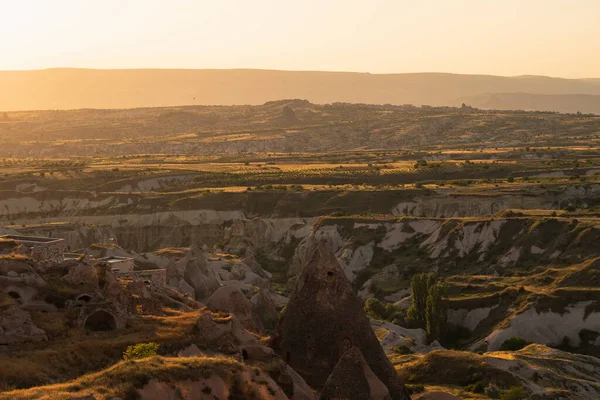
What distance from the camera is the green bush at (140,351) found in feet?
117

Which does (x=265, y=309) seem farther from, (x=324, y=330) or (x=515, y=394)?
(x=324, y=330)

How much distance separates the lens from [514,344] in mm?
63750

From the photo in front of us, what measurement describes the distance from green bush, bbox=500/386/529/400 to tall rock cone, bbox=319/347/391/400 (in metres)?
9.71

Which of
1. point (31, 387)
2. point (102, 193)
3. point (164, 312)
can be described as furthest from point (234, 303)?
point (102, 193)

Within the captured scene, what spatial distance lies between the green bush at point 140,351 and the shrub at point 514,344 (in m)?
33.1

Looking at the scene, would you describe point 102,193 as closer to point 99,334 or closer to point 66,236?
point 66,236

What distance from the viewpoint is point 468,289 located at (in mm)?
77500

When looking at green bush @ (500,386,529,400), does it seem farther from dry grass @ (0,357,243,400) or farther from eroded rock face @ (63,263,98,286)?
eroded rock face @ (63,263,98,286)

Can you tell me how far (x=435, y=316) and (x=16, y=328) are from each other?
129 ft

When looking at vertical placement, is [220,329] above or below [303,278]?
below

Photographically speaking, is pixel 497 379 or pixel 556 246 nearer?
pixel 497 379

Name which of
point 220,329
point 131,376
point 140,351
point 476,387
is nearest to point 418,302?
point 476,387

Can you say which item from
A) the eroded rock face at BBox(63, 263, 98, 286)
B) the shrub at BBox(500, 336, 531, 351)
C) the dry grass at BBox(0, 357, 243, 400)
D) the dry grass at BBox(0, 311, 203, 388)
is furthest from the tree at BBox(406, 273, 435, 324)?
the dry grass at BBox(0, 357, 243, 400)

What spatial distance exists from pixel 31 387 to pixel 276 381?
34.2 ft
